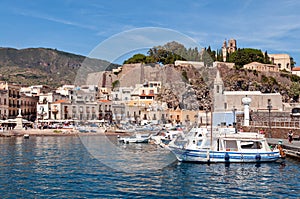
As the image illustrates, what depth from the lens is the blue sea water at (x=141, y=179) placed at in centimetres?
1661

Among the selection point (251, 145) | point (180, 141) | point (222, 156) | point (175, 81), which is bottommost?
point (222, 156)

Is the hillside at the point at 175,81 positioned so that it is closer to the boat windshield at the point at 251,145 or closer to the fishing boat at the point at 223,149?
the fishing boat at the point at 223,149

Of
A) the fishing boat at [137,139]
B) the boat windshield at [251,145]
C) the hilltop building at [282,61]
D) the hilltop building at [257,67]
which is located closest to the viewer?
the boat windshield at [251,145]

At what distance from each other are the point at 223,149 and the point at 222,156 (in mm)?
660

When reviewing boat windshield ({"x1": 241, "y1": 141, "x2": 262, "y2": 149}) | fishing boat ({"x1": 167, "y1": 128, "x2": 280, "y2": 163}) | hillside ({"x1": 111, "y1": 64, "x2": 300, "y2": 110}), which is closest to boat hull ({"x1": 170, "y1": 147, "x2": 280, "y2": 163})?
fishing boat ({"x1": 167, "y1": 128, "x2": 280, "y2": 163})

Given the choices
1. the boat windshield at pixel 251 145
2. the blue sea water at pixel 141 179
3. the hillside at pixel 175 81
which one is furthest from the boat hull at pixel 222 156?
the hillside at pixel 175 81

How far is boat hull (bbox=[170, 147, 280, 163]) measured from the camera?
2498cm

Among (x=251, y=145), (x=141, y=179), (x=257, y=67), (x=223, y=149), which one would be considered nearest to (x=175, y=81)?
(x=141, y=179)

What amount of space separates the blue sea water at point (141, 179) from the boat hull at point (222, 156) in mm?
591

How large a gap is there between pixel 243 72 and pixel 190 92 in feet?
280

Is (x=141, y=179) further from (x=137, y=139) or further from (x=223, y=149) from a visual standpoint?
(x=137, y=139)

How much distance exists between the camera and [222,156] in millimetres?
25094

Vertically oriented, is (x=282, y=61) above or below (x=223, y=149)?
above

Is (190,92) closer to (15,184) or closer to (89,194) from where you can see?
(89,194)
